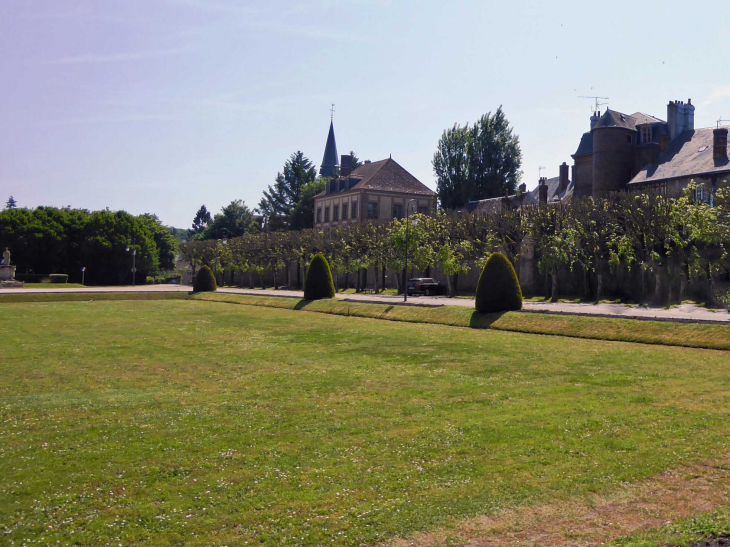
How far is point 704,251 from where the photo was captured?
3519 cm

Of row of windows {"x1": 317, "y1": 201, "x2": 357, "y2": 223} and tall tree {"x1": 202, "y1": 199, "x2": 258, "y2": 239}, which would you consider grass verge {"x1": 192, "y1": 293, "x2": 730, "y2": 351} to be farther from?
tall tree {"x1": 202, "y1": 199, "x2": 258, "y2": 239}

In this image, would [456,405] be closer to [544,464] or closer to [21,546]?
[544,464]

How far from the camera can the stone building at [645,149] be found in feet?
174

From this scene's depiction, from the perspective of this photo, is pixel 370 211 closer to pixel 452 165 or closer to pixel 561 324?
pixel 452 165

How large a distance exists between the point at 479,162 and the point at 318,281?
1837 inches

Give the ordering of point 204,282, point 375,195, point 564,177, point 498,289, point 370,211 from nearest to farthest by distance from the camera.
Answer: point 498,289 < point 204,282 < point 564,177 < point 370,211 < point 375,195

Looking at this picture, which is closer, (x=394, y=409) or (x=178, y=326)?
(x=394, y=409)

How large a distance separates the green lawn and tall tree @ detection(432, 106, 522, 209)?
6498cm

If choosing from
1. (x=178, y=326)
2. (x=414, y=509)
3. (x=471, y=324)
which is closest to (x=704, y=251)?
(x=471, y=324)

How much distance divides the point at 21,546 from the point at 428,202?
263 feet

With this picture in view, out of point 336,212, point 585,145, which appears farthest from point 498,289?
point 336,212

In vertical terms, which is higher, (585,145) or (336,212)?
(585,145)

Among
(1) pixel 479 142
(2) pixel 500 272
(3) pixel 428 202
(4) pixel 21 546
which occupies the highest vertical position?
(1) pixel 479 142

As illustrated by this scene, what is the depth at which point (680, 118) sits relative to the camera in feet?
189
